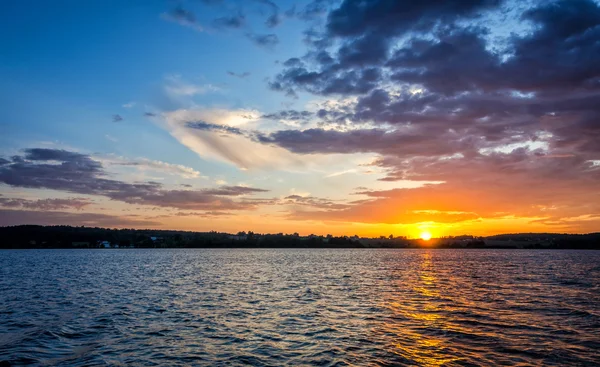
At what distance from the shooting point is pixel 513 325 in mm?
34031

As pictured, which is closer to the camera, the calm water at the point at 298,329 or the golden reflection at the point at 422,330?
the calm water at the point at 298,329

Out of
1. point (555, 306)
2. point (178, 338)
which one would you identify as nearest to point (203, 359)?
point (178, 338)

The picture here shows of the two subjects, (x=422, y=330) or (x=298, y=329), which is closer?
(x=298, y=329)

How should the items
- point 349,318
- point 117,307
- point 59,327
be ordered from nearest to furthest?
1. point 59,327
2. point 349,318
3. point 117,307

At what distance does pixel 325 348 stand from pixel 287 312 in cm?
1406

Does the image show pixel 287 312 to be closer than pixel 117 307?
Yes

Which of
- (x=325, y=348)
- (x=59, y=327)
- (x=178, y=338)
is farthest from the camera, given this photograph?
(x=59, y=327)

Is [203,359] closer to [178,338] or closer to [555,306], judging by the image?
[178,338]

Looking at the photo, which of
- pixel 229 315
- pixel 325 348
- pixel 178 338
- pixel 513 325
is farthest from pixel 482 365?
pixel 229 315

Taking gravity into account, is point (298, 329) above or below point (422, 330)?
above

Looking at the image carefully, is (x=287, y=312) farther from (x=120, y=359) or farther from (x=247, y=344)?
(x=120, y=359)

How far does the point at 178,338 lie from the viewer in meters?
28.9

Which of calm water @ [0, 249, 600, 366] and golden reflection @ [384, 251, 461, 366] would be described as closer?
calm water @ [0, 249, 600, 366]

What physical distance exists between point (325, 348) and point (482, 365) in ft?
30.6
